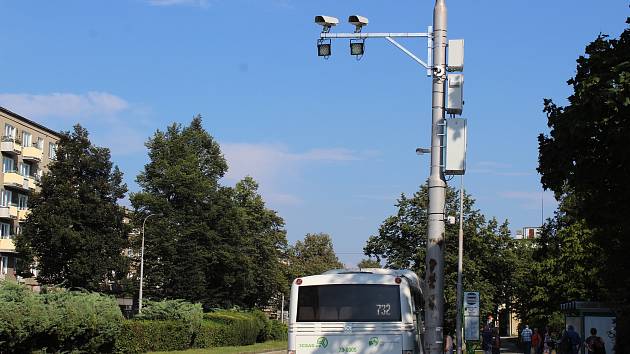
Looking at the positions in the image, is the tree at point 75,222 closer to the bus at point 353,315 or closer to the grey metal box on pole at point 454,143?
the bus at point 353,315

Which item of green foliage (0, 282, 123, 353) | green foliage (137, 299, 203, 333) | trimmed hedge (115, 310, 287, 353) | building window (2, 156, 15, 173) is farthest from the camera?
building window (2, 156, 15, 173)

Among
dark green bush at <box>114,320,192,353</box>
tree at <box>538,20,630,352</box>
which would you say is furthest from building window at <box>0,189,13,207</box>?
tree at <box>538,20,630,352</box>

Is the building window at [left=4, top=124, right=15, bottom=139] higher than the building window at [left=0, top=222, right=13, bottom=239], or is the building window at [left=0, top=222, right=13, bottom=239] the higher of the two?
the building window at [left=4, top=124, right=15, bottom=139]

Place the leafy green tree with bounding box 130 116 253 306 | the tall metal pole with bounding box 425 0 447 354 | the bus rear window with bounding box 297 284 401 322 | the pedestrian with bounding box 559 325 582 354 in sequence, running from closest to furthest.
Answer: the tall metal pole with bounding box 425 0 447 354
the bus rear window with bounding box 297 284 401 322
the pedestrian with bounding box 559 325 582 354
the leafy green tree with bounding box 130 116 253 306

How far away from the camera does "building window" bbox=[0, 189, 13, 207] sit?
7638cm

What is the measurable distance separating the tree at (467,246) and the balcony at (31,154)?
34893mm

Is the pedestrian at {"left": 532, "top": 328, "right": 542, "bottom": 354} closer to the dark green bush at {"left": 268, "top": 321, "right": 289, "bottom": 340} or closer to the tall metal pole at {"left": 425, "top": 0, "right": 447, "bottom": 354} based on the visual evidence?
the tall metal pole at {"left": 425, "top": 0, "right": 447, "bottom": 354}

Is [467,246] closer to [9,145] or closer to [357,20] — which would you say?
[9,145]

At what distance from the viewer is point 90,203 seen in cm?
6456

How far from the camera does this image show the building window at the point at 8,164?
76625 mm

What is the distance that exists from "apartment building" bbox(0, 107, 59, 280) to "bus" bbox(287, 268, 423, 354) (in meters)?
61.1

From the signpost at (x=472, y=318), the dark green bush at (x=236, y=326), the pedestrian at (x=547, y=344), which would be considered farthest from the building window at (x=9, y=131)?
the signpost at (x=472, y=318)

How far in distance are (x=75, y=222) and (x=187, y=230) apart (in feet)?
33.0

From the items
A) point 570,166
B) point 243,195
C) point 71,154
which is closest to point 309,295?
point 570,166
